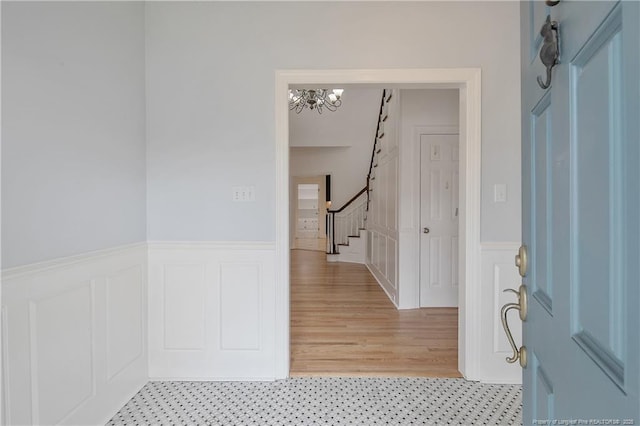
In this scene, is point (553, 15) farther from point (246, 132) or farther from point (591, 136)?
point (246, 132)

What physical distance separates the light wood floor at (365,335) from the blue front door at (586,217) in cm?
187

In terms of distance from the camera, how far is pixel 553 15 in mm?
691

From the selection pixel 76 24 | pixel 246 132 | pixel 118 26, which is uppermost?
pixel 118 26

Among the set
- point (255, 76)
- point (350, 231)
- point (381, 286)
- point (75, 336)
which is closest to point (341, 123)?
point (350, 231)

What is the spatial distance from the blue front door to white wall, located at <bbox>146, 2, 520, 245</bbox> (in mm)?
1666

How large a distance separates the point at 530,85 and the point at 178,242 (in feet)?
7.32

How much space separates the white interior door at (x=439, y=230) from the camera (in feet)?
13.1

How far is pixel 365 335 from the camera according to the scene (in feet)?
10.3

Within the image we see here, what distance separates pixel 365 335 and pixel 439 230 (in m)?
1.61

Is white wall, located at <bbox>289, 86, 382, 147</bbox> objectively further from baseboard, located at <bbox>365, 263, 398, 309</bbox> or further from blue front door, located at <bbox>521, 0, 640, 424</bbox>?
blue front door, located at <bbox>521, 0, 640, 424</bbox>

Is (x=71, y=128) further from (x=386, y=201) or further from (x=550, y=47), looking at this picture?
(x=386, y=201)

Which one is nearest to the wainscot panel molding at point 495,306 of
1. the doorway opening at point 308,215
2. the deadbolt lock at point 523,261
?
the deadbolt lock at point 523,261

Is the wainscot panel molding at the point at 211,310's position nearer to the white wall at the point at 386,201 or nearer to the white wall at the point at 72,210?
the white wall at the point at 72,210

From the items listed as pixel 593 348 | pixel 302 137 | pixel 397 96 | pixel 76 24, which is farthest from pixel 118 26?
pixel 302 137
